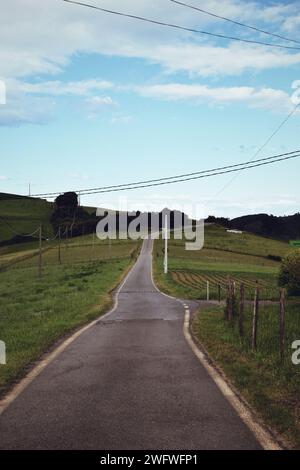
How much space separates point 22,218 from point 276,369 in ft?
530

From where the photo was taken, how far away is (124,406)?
24.4ft

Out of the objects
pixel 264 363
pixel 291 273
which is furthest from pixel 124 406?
pixel 291 273

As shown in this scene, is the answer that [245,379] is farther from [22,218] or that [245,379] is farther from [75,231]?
[22,218]

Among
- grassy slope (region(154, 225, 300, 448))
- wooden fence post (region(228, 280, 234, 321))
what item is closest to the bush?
grassy slope (region(154, 225, 300, 448))

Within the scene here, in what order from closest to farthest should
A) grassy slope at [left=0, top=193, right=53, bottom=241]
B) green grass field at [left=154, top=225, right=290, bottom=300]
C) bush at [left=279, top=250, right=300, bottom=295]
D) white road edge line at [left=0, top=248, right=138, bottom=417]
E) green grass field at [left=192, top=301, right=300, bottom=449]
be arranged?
green grass field at [left=192, top=301, right=300, bottom=449], white road edge line at [left=0, top=248, right=138, bottom=417], bush at [left=279, top=250, right=300, bottom=295], green grass field at [left=154, top=225, right=290, bottom=300], grassy slope at [left=0, top=193, right=53, bottom=241]

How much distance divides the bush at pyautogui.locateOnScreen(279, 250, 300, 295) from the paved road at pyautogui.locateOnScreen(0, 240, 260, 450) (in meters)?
15.2

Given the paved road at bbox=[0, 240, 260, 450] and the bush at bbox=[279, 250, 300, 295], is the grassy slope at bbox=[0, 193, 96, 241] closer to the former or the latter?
the bush at bbox=[279, 250, 300, 295]

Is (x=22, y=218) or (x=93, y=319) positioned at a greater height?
(x=22, y=218)

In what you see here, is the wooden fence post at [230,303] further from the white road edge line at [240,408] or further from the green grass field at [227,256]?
the green grass field at [227,256]

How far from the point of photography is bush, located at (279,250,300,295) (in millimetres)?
26125

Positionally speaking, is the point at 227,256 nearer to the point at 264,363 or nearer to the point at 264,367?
the point at 264,363

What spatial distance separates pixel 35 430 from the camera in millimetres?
6414

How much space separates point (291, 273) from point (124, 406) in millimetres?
20518
